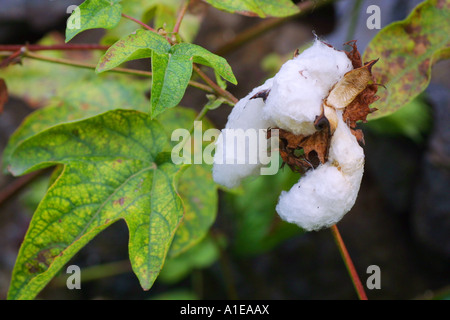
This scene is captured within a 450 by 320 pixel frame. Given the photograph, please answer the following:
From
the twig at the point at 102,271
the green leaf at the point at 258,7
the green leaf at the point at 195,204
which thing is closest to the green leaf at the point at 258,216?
the green leaf at the point at 195,204

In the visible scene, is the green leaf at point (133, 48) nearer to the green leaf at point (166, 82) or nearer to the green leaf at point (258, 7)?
the green leaf at point (166, 82)

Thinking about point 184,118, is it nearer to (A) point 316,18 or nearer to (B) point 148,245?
(B) point 148,245

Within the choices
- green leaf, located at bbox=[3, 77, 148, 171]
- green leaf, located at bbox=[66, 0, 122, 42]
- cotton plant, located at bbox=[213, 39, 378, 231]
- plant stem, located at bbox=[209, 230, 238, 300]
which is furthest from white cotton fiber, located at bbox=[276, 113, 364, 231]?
plant stem, located at bbox=[209, 230, 238, 300]

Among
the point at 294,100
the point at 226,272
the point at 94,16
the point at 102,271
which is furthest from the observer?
the point at 102,271

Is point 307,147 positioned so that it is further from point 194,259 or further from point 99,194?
point 194,259

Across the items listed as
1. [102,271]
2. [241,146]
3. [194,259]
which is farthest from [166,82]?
[102,271]

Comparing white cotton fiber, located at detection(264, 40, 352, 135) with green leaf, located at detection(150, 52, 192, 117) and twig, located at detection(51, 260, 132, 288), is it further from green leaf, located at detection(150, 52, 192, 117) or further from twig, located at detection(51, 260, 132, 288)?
twig, located at detection(51, 260, 132, 288)

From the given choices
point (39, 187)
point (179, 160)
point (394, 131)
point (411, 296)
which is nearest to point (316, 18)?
point (394, 131)
